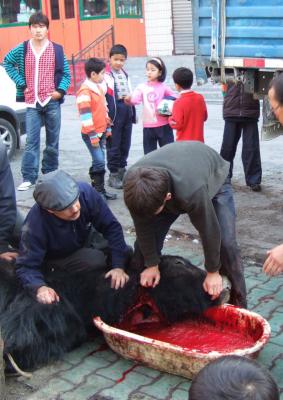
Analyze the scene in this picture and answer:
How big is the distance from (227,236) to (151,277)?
21.3 inches

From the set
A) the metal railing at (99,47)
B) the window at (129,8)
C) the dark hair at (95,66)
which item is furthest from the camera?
the window at (129,8)

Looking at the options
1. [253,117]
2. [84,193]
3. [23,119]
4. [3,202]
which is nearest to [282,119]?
[84,193]

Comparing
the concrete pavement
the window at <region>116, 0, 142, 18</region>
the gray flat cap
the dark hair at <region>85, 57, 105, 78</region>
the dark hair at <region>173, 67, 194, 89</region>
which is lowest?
the concrete pavement

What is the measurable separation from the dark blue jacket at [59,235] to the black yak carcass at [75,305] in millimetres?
98

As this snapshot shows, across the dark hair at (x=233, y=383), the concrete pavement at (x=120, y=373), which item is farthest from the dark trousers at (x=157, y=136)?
the dark hair at (x=233, y=383)

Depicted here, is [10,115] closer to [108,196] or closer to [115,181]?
[115,181]

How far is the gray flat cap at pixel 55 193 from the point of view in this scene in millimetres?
3518

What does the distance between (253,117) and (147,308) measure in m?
3.53

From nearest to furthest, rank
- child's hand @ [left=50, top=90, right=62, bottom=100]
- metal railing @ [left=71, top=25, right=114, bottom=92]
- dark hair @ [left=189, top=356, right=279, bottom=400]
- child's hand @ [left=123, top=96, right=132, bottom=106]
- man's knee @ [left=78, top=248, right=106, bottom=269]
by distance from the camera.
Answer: dark hair @ [left=189, top=356, right=279, bottom=400] → man's knee @ [left=78, top=248, right=106, bottom=269] → child's hand @ [left=123, top=96, right=132, bottom=106] → child's hand @ [left=50, top=90, right=62, bottom=100] → metal railing @ [left=71, top=25, right=114, bottom=92]

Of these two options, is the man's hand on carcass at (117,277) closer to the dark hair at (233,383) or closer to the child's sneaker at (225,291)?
the child's sneaker at (225,291)

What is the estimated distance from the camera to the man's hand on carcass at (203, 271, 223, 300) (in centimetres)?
353

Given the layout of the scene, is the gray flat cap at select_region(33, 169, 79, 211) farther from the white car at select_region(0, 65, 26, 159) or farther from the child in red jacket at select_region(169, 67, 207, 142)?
the white car at select_region(0, 65, 26, 159)

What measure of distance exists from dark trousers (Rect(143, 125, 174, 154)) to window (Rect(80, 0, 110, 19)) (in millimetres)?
13642

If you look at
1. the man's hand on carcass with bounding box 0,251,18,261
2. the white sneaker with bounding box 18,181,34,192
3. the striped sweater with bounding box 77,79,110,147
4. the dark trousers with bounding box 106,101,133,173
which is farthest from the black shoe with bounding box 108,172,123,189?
the man's hand on carcass with bounding box 0,251,18,261
